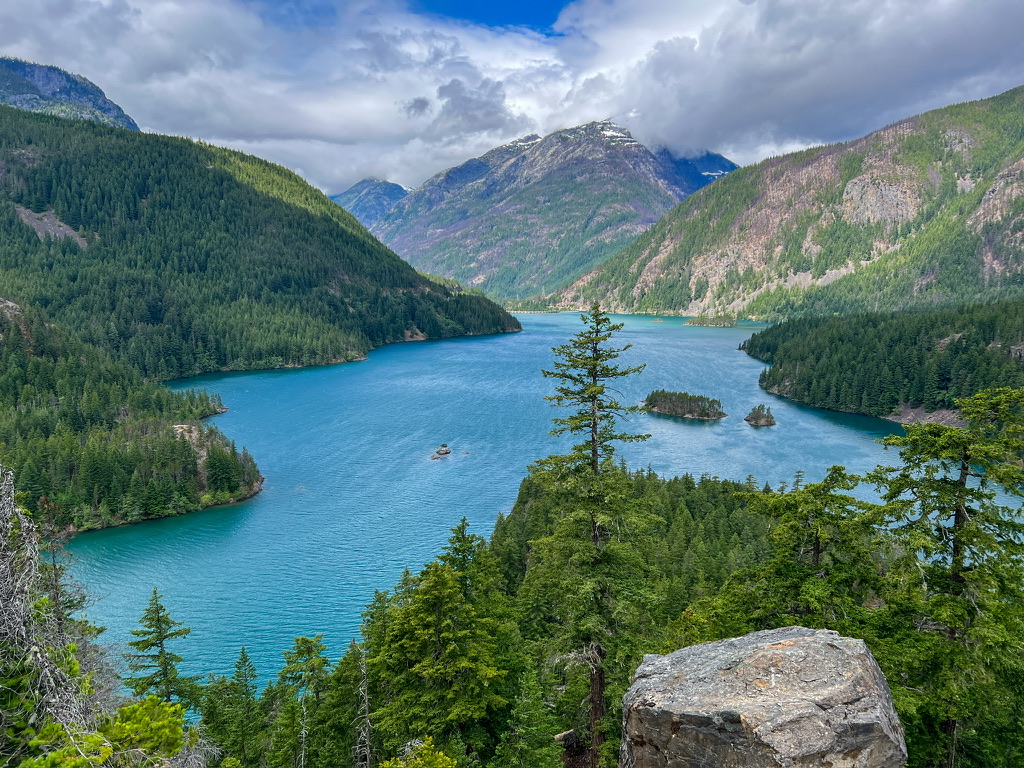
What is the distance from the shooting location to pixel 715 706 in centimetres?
1070

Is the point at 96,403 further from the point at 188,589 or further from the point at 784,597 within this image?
the point at 784,597

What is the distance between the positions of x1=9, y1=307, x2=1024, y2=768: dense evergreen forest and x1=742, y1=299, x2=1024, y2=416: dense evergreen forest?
140 m

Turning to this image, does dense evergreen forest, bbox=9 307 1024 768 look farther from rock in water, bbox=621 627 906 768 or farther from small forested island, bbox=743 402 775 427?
small forested island, bbox=743 402 775 427

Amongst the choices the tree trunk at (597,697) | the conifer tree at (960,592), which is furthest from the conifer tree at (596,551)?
the conifer tree at (960,592)

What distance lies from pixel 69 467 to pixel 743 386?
159m

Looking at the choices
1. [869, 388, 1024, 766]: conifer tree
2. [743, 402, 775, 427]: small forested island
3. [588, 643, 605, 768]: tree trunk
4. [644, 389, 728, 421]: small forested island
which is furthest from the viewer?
[644, 389, 728, 421]: small forested island

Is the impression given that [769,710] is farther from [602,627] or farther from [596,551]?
[596,551]

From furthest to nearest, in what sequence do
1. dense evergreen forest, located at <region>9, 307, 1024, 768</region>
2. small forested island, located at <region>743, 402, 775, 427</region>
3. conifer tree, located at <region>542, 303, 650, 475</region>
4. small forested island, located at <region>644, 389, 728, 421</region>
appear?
small forested island, located at <region>644, 389, 728, 421</region>, small forested island, located at <region>743, 402, 775, 427</region>, conifer tree, located at <region>542, 303, 650, 475</region>, dense evergreen forest, located at <region>9, 307, 1024, 768</region>

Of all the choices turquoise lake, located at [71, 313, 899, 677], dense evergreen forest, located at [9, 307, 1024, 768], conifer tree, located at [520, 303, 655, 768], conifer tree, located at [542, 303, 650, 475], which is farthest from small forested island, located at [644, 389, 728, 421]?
conifer tree, located at [520, 303, 655, 768]

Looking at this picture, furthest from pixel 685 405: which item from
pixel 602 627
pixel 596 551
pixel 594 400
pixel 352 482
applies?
pixel 602 627

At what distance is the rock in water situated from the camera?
10008mm

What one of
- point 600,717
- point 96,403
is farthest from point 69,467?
point 600,717

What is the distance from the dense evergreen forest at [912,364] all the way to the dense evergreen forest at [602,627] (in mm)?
139967

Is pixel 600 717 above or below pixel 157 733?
below
